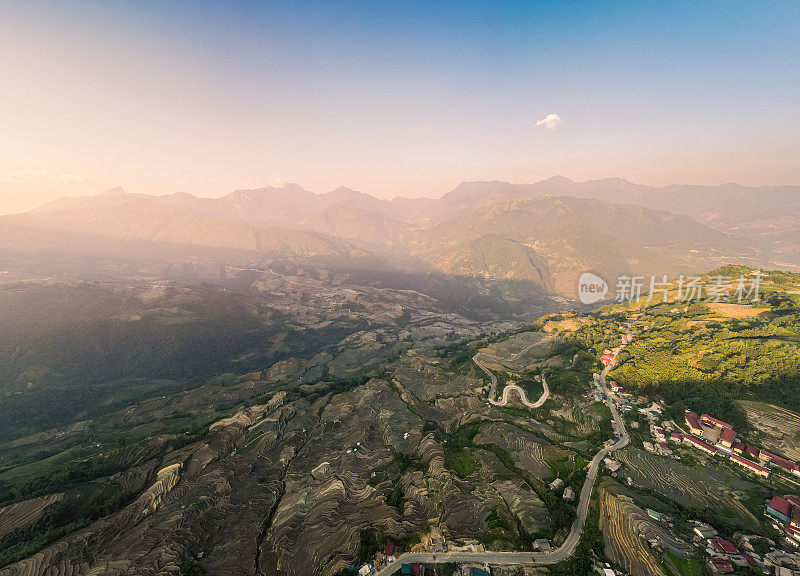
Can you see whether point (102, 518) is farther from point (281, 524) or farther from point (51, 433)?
point (51, 433)

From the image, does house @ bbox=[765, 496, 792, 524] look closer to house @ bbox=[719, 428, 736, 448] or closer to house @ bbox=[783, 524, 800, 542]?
house @ bbox=[783, 524, 800, 542]

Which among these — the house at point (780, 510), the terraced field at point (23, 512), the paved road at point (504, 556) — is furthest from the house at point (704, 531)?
the terraced field at point (23, 512)

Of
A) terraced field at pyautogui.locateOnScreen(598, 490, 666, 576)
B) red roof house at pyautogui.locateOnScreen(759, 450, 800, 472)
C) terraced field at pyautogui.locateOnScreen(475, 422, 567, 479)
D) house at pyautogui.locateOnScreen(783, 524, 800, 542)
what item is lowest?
terraced field at pyautogui.locateOnScreen(475, 422, 567, 479)

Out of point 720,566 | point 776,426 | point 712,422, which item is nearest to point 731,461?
point 712,422

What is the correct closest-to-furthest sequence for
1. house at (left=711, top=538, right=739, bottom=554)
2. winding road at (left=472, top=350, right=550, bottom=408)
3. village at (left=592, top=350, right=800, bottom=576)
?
village at (left=592, top=350, right=800, bottom=576)
house at (left=711, top=538, right=739, bottom=554)
winding road at (left=472, top=350, right=550, bottom=408)

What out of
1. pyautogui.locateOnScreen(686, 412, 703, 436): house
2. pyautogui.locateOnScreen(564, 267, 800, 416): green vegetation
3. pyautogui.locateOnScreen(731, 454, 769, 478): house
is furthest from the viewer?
pyautogui.locateOnScreen(564, 267, 800, 416): green vegetation

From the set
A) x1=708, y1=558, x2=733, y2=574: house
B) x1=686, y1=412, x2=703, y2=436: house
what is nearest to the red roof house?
x1=686, y1=412, x2=703, y2=436: house

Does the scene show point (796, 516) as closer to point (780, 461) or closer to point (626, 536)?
point (780, 461)
